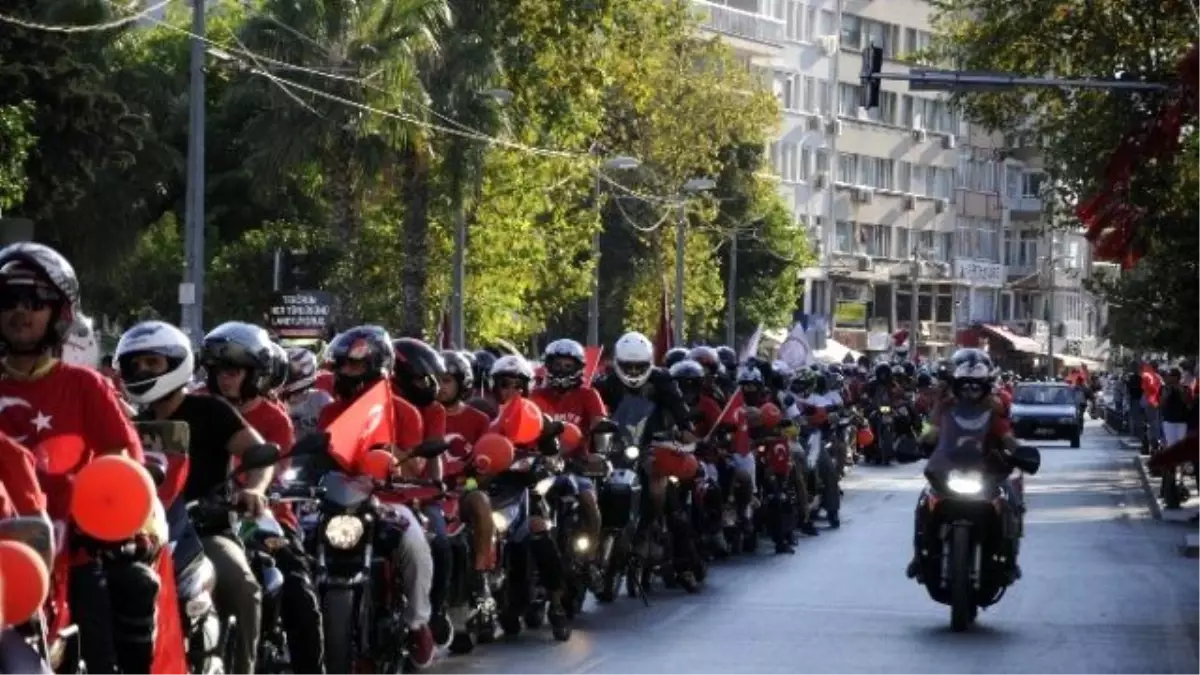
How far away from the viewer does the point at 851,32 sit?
377 feet

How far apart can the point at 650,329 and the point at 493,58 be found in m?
30.8

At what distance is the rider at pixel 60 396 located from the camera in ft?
30.0

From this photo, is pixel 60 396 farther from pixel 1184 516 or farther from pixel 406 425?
pixel 1184 516

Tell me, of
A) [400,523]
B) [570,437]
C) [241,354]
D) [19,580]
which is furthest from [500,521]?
[19,580]

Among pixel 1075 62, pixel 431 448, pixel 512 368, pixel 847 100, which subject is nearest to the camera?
pixel 431 448

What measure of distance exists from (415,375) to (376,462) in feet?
7.22

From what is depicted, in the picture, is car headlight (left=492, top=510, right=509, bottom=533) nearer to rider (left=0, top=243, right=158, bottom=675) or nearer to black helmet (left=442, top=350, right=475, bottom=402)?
black helmet (left=442, top=350, right=475, bottom=402)

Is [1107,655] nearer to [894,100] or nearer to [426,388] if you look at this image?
[426,388]

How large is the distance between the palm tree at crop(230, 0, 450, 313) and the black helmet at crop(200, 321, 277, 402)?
32888 mm

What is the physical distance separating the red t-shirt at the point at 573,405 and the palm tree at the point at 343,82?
25049 mm

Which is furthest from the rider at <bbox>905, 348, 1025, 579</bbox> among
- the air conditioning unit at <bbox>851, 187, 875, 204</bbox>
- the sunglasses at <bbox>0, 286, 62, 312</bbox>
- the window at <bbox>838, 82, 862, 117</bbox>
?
the air conditioning unit at <bbox>851, 187, 875, 204</bbox>

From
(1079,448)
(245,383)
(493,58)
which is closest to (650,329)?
(1079,448)

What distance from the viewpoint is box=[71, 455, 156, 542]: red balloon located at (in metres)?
7.61

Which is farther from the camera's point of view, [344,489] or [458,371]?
[458,371]
